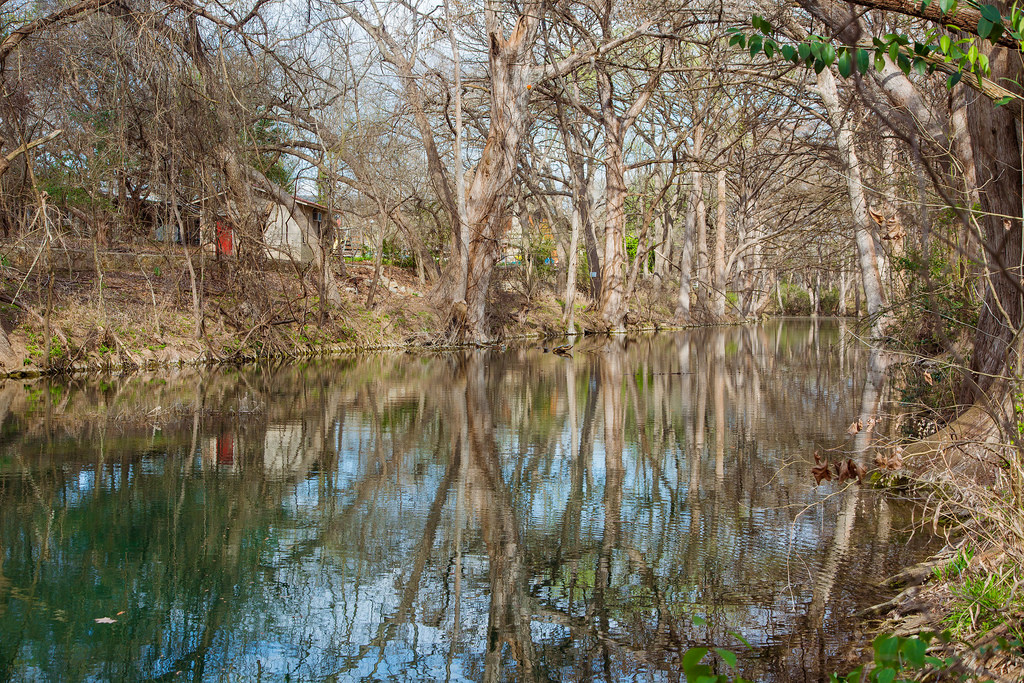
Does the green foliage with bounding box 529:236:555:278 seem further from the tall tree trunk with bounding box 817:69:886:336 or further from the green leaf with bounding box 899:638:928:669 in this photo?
the green leaf with bounding box 899:638:928:669

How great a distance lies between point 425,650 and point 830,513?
12.8 ft

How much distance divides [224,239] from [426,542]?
16493mm

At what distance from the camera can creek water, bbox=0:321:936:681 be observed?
4.55 m

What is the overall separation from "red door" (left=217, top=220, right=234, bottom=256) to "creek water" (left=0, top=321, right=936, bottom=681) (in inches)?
286

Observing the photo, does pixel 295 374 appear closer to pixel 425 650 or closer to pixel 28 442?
pixel 28 442

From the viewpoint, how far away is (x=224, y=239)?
21.2m

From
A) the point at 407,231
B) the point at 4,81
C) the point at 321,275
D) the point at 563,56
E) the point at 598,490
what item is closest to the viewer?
the point at 598,490

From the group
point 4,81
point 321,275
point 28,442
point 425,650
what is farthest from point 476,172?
point 425,650

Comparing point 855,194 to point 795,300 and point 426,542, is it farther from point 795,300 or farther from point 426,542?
point 795,300

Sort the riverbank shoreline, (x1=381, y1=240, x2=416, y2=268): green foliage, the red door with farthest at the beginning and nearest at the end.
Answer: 1. (x1=381, y1=240, x2=416, y2=268): green foliage
2. the red door
3. the riverbank shoreline

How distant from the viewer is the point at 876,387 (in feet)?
52.9

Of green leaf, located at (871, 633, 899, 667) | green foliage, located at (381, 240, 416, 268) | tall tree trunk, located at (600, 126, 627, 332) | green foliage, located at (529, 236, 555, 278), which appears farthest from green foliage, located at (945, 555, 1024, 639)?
green foliage, located at (381, 240, 416, 268)

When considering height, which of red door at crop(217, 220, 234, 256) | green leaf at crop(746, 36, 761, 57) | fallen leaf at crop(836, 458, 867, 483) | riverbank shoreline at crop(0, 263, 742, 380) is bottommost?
fallen leaf at crop(836, 458, 867, 483)

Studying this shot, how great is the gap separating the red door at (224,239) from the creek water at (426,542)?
7.26 metres
